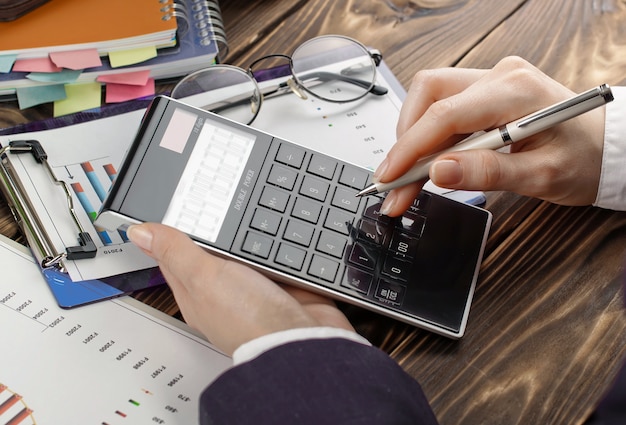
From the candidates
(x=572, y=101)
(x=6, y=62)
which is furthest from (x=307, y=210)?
(x=6, y=62)

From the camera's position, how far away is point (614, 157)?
603 mm

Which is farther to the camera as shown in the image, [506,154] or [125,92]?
[125,92]

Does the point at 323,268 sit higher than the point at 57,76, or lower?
lower

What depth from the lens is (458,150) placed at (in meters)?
0.56

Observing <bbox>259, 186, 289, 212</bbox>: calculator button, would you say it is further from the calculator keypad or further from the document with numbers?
the document with numbers

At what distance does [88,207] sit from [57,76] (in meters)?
0.15

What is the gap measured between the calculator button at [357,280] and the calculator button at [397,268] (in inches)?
0.6

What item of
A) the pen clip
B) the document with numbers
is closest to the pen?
the pen clip

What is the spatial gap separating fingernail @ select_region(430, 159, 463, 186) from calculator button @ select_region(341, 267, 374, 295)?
0.10 meters

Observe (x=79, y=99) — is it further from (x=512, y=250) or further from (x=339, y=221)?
(x=512, y=250)

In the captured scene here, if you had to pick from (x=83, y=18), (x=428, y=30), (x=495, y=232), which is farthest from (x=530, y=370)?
(x=83, y=18)

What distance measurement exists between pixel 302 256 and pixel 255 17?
0.32 metres

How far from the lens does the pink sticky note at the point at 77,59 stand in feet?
2.17

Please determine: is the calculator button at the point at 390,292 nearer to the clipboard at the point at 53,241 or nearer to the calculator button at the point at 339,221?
the calculator button at the point at 339,221
